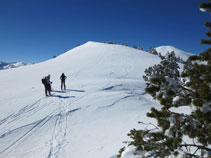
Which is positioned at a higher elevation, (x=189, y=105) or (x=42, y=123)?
(x=189, y=105)

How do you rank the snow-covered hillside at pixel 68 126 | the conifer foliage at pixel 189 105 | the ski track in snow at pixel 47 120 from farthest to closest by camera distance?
the ski track in snow at pixel 47 120 < the snow-covered hillside at pixel 68 126 < the conifer foliage at pixel 189 105

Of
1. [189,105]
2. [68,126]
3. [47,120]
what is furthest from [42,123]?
[189,105]

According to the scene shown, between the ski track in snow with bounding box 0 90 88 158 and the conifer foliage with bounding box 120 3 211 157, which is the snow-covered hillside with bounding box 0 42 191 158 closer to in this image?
the ski track in snow with bounding box 0 90 88 158

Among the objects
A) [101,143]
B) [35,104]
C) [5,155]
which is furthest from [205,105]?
[35,104]

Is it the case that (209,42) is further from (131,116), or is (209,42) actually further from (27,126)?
(27,126)

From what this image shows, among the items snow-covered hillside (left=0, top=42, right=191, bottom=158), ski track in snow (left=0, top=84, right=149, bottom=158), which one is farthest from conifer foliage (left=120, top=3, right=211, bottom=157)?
ski track in snow (left=0, top=84, right=149, bottom=158)

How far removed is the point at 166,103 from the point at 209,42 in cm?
133

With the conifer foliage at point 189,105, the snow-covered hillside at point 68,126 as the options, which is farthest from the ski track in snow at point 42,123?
the conifer foliage at point 189,105

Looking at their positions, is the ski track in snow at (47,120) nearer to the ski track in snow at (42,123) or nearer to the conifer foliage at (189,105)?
the ski track in snow at (42,123)

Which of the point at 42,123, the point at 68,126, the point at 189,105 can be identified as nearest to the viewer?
the point at 189,105

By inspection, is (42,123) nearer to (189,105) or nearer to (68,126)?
(68,126)

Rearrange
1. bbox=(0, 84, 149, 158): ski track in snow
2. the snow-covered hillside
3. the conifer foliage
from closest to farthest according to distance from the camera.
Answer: the conifer foliage
the snow-covered hillside
bbox=(0, 84, 149, 158): ski track in snow

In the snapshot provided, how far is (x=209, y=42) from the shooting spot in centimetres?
240

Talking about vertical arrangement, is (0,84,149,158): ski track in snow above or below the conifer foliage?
below
